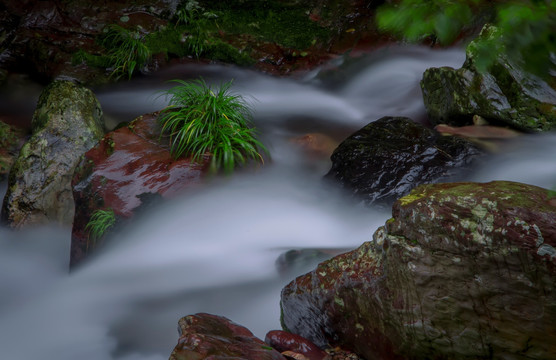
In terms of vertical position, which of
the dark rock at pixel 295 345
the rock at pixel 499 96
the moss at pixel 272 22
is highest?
the moss at pixel 272 22

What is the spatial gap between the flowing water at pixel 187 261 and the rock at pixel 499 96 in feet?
1.06

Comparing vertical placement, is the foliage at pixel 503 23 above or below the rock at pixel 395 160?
below

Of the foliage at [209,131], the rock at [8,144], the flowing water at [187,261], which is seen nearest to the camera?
the flowing water at [187,261]

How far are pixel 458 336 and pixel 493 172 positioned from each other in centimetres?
286

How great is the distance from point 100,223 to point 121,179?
1.63 feet

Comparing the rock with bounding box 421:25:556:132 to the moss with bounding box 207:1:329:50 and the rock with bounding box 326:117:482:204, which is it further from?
the moss with bounding box 207:1:329:50

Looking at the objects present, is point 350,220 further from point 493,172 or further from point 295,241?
point 493,172

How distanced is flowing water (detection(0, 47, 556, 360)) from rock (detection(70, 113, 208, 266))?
18 cm

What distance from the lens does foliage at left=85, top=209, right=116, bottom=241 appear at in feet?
14.8

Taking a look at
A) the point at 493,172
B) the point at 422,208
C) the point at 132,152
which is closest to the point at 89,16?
the point at 132,152

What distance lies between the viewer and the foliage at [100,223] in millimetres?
4520

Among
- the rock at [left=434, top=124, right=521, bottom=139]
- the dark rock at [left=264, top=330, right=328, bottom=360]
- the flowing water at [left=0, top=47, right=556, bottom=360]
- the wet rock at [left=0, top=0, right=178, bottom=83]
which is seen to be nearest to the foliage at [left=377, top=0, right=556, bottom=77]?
the dark rock at [left=264, top=330, right=328, bottom=360]

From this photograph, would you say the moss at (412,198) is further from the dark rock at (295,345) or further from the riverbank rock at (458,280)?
the dark rock at (295,345)

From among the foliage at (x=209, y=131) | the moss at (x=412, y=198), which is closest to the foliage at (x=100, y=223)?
the foliage at (x=209, y=131)
